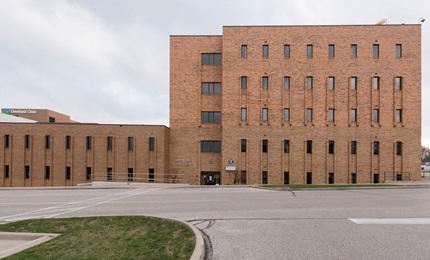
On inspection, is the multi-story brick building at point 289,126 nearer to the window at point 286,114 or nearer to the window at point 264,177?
the window at point 264,177

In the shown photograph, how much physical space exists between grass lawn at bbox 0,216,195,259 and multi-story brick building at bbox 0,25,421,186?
20.6 metres

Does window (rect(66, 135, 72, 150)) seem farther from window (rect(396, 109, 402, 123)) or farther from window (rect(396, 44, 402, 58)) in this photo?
window (rect(396, 44, 402, 58))

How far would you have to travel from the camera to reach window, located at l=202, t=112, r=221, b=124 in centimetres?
3012

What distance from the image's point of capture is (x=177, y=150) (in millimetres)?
29641

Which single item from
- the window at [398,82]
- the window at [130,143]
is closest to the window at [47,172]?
the window at [130,143]

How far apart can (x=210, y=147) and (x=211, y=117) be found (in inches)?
147

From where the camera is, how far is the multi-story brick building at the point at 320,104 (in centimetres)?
2762

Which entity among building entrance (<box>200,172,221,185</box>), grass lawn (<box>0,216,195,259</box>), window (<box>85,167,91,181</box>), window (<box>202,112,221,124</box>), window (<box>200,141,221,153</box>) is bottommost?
building entrance (<box>200,172,221,185</box>)

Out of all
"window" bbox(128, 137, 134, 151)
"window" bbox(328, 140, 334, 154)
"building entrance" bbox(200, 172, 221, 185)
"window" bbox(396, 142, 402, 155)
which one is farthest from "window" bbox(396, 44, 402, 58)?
"window" bbox(128, 137, 134, 151)

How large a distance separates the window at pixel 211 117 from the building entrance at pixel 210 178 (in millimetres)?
6384

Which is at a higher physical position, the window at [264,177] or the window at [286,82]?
the window at [286,82]

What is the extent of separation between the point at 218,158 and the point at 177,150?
5.10 metres

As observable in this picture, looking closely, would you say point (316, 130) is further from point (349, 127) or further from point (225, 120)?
point (225, 120)

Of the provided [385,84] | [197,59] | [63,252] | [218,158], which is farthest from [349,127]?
[63,252]
